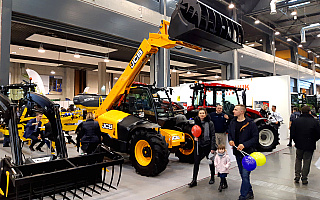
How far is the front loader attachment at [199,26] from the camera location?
442 centimetres

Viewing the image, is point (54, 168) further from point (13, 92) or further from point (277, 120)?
point (13, 92)

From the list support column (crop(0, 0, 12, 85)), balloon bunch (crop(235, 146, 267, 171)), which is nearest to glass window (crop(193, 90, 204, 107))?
balloon bunch (crop(235, 146, 267, 171))

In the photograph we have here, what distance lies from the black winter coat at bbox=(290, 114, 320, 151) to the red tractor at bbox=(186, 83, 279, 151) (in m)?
2.70

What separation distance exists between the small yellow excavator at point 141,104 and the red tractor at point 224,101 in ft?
6.78

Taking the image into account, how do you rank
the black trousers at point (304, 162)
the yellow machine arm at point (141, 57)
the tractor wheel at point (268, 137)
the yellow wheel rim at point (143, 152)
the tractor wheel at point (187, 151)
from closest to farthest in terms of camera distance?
1. the black trousers at point (304, 162)
2. the yellow wheel rim at point (143, 152)
3. the yellow machine arm at point (141, 57)
4. the tractor wheel at point (187, 151)
5. the tractor wheel at point (268, 137)

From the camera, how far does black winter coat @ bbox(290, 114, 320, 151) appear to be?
4477mm

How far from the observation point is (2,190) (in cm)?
317

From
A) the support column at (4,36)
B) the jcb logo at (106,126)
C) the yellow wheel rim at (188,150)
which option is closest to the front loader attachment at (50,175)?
the jcb logo at (106,126)

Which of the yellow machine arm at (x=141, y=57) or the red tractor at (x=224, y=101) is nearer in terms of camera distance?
the yellow machine arm at (x=141, y=57)

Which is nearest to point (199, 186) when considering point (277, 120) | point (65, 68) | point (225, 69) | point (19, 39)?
point (277, 120)

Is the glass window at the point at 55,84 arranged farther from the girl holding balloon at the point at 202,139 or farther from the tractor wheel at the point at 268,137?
the girl holding balloon at the point at 202,139

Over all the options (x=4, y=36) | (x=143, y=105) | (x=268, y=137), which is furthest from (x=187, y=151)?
(x=4, y=36)

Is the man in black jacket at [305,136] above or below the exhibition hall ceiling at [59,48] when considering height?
below

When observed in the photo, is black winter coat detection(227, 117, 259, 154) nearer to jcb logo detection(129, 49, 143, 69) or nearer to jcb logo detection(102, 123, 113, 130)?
jcb logo detection(129, 49, 143, 69)
